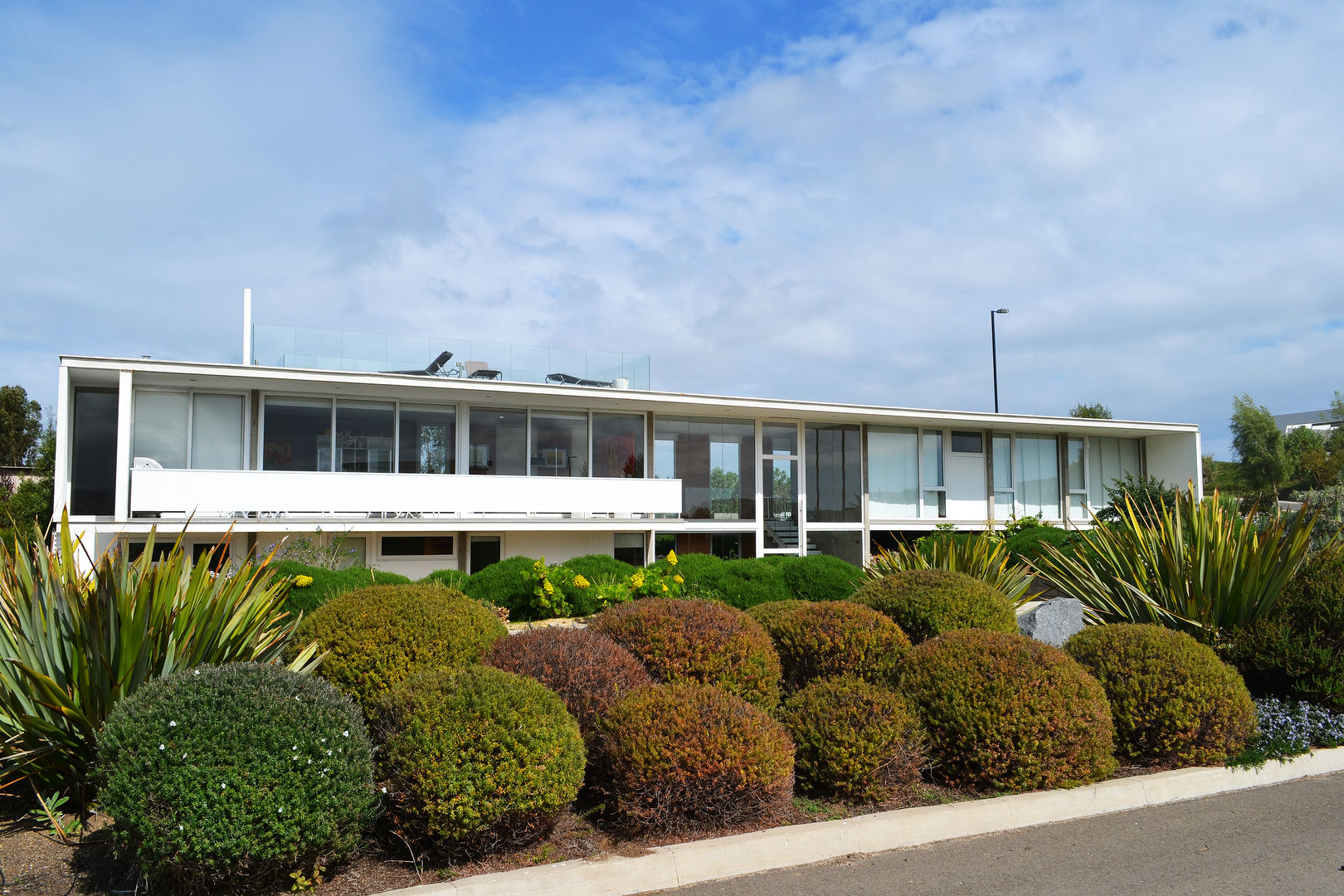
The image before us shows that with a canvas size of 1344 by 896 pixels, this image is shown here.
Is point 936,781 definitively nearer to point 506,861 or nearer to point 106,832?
point 506,861

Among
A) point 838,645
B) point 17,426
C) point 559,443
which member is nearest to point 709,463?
point 559,443

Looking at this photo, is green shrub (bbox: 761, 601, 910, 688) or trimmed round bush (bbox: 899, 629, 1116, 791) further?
green shrub (bbox: 761, 601, 910, 688)

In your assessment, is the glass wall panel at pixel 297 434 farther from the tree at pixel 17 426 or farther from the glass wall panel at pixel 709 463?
the tree at pixel 17 426

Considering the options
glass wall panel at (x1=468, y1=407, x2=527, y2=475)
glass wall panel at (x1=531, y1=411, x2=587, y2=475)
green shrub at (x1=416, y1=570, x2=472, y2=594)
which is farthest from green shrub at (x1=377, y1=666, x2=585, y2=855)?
glass wall panel at (x1=531, y1=411, x2=587, y2=475)

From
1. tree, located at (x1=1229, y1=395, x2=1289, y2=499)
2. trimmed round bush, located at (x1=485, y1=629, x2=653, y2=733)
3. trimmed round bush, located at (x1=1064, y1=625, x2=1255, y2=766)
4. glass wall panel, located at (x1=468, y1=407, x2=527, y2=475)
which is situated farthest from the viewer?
tree, located at (x1=1229, y1=395, x2=1289, y2=499)

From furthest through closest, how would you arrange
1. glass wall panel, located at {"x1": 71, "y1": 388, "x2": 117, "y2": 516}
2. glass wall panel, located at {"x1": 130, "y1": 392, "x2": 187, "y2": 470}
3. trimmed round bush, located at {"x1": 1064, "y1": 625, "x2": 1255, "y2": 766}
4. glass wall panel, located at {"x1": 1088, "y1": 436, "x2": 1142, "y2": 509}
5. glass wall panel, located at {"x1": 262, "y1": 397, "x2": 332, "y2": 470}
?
glass wall panel, located at {"x1": 1088, "y1": 436, "x2": 1142, "y2": 509} → glass wall panel, located at {"x1": 262, "y1": 397, "x2": 332, "y2": 470} → glass wall panel, located at {"x1": 130, "y1": 392, "x2": 187, "y2": 470} → glass wall panel, located at {"x1": 71, "y1": 388, "x2": 117, "y2": 516} → trimmed round bush, located at {"x1": 1064, "y1": 625, "x2": 1255, "y2": 766}

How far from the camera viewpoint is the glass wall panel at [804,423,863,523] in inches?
938

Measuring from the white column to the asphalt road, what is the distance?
49.0 feet

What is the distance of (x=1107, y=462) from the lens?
1109 inches

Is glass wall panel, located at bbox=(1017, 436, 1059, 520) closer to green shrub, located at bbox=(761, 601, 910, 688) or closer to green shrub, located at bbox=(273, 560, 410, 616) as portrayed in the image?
green shrub, located at bbox=(273, 560, 410, 616)

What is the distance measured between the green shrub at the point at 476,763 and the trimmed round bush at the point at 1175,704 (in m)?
4.71

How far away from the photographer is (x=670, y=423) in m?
22.2

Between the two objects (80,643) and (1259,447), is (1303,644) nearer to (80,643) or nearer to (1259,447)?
(80,643)

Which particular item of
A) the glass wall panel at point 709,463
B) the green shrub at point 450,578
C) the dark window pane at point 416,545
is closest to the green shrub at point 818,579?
the green shrub at point 450,578
